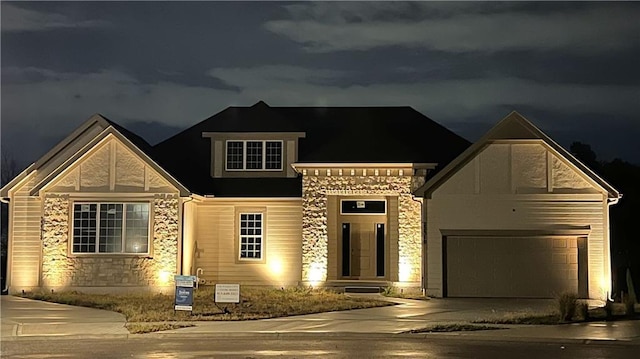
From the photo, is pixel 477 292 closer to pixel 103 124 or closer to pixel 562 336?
pixel 562 336

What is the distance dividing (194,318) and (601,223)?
13791 mm

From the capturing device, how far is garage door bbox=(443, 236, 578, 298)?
90.2 ft

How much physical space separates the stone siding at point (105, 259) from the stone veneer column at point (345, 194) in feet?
14.7

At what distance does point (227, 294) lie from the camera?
21219 mm

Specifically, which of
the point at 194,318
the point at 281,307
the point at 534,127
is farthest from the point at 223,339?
the point at 534,127

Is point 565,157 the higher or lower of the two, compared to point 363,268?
higher

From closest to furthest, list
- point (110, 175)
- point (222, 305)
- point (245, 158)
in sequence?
point (222, 305)
point (110, 175)
point (245, 158)

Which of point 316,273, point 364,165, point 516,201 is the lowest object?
point 316,273

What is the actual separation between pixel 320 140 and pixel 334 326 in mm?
13958

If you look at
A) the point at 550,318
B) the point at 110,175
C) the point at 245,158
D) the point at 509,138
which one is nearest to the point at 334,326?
the point at 550,318

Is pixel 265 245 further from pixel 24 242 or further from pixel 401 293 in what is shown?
pixel 24 242

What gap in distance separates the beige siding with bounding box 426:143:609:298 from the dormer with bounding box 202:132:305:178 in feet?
20.2

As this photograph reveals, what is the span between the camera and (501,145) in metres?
27.5

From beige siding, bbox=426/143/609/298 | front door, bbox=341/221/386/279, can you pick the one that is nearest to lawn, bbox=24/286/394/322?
front door, bbox=341/221/386/279
